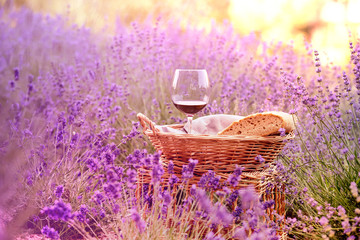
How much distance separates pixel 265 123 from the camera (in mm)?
1980

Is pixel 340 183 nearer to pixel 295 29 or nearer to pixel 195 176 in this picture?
pixel 195 176

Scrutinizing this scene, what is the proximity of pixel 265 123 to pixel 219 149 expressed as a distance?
11.2 inches

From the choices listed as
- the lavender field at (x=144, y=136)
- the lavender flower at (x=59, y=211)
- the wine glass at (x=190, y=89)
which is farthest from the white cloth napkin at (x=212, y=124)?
the lavender flower at (x=59, y=211)

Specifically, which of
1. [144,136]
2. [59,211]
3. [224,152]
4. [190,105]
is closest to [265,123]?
[224,152]

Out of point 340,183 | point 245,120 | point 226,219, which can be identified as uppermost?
point 245,120

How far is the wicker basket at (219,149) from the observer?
6.11ft

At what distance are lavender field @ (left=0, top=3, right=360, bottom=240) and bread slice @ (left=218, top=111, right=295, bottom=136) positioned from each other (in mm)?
96

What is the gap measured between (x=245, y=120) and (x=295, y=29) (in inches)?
352

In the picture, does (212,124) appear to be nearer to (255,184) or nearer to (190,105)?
(190,105)

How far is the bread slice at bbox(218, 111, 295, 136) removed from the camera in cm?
193

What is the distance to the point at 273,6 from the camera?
9750mm

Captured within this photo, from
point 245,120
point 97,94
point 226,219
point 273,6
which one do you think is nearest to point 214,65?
point 97,94

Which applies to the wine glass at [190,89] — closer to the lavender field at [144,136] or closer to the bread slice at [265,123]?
the bread slice at [265,123]

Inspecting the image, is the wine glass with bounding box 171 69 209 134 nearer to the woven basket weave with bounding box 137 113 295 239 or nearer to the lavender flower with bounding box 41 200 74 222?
the woven basket weave with bounding box 137 113 295 239
